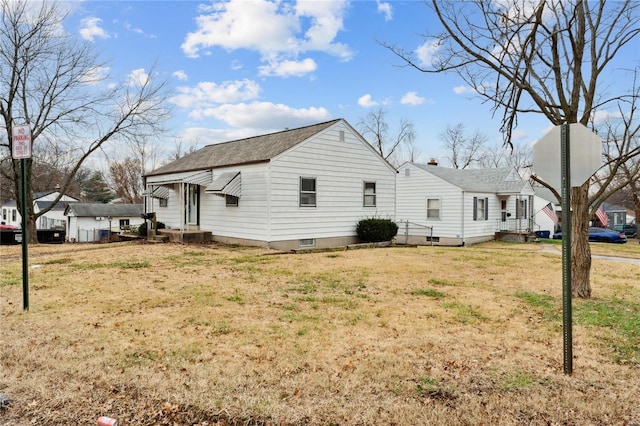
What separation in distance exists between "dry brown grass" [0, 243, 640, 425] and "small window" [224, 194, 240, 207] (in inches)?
264

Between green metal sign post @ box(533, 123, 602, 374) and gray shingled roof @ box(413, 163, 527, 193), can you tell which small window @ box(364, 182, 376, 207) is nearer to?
gray shingled roof @ box(413, 163, 527, 193)

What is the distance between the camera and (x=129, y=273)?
935cm

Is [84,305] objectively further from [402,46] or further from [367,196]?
[367,196]

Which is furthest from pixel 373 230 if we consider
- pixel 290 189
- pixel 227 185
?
pixel 227 185

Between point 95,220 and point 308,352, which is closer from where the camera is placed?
point 308,352

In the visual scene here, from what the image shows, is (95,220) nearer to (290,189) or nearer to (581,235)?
(290,189)

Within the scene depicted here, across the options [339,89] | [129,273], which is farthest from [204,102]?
[129,273]

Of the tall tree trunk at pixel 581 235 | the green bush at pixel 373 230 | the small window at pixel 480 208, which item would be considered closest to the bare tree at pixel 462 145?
the small window at pixel 480 208

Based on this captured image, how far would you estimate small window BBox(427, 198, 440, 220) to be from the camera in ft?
75.6

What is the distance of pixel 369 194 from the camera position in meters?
17.4

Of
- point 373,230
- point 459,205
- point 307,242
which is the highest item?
point 459,205

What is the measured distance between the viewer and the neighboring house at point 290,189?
14305mm

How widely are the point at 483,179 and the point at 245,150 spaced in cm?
1620

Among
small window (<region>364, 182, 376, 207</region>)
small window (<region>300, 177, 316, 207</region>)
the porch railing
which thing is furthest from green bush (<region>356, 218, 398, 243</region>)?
the porch railing
